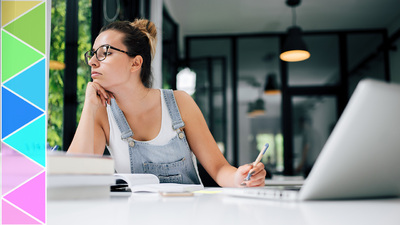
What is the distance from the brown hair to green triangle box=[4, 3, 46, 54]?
0.37 meters

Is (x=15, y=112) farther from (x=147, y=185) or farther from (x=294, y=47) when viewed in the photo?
(x=294, y=47)

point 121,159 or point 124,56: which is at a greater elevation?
point 124,56

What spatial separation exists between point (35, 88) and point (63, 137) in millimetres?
1098

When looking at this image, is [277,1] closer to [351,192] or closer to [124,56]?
[124,56]

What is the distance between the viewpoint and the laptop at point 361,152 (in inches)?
18.7

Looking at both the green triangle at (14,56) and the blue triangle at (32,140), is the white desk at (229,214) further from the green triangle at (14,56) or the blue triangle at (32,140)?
the green triangle at (14,56)

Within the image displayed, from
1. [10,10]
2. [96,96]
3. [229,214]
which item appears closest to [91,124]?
[96,96]

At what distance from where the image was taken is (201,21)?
575 centimetres

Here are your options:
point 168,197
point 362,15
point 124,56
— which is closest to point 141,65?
point 124,56

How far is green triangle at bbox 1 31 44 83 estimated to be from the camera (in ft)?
3.30

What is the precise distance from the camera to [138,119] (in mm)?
1538

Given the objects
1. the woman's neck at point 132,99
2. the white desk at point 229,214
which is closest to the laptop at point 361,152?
the white desk at point 229,214

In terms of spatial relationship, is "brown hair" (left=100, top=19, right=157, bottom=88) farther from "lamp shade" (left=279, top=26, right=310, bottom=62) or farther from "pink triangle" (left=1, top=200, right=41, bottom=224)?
"lamp shade" (left=279, top=26, right=310, bottom=62)

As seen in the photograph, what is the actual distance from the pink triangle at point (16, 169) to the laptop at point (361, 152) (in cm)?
41
